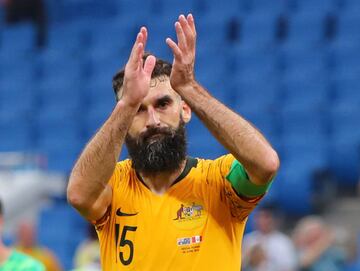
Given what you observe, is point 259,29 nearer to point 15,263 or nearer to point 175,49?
point 15,263

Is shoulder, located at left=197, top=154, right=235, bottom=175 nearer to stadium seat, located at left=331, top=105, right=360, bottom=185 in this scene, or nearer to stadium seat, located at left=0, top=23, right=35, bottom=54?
stadium seat, located at left=331, top=105, right=360, bottom=185

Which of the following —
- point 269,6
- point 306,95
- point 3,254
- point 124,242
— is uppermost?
point 269,6

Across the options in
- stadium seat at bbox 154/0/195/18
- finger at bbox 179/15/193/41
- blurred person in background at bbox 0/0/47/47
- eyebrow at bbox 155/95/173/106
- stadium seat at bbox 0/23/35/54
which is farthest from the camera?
blurred person in background at bbox 0/0/47/47

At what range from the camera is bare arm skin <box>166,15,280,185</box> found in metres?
3.20

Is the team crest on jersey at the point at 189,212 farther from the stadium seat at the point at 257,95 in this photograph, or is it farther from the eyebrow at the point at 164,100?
the stadium seat at the point at 257,95

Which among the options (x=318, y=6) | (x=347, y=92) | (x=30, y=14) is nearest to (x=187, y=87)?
(x=347, y=92)

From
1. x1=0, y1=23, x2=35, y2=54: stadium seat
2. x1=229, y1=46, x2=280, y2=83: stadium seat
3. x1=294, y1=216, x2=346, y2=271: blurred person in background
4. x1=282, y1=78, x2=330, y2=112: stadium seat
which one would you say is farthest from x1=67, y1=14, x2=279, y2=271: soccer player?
x1=0, y1=23, x2=35, y2=54: stadium seat

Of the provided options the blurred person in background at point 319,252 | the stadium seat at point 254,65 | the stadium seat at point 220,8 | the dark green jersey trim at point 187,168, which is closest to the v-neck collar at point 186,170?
the dark green jersey trim at point 187,168

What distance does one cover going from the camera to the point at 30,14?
56.1 feet

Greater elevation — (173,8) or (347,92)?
(173,8)

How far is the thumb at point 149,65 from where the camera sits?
131 inches

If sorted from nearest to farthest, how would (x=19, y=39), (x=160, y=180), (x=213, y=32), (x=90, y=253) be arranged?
1. (x=160, y=180)
2. (x=90, y=253)
3. (x=213, y=32)
4. (x=19, y=39)

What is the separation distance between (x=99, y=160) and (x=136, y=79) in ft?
0.99

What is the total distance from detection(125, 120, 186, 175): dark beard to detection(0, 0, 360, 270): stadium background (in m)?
7.07
